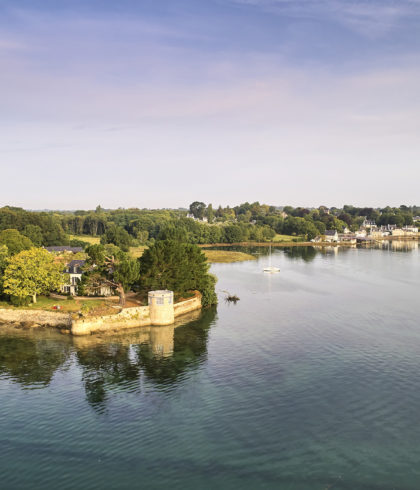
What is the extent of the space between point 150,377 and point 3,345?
2654 cm

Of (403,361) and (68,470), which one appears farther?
(403,361)

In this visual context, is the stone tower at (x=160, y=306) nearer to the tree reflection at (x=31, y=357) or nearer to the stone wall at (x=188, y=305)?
the stone wall at (x=188, y=305)

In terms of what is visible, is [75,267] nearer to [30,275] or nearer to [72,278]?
[72,278]

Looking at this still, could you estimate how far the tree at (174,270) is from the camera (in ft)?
275

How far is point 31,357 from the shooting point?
60.8 meters

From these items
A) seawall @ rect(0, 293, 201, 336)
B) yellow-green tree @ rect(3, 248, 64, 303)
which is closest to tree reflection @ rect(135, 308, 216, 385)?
seawall @ rect(0, 293, 201, 336)

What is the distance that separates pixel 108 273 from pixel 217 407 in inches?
1772

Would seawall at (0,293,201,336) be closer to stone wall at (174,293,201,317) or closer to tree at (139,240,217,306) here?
tree at (139,240,217,306)

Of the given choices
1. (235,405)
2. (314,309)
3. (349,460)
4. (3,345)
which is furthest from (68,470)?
(314,309)

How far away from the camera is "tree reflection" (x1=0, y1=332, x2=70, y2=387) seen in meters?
54.3

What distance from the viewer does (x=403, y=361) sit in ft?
198

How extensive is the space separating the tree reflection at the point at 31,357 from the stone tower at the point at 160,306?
635 inches

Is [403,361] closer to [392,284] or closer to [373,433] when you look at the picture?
[373,433]

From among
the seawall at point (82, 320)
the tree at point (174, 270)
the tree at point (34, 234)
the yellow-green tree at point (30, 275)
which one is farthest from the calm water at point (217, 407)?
the tree at point (34, 234)
